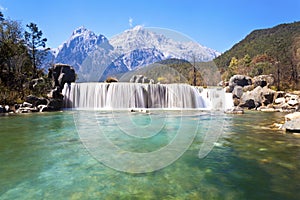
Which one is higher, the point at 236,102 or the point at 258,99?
the point at 258,99

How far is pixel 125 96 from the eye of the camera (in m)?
19.2

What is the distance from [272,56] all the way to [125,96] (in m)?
44.5

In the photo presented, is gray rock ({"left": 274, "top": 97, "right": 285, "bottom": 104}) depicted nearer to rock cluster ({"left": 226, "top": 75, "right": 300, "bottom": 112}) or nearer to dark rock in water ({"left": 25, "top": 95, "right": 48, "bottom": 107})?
rock cluster ({"left": 226, "top": 75, "right": 300, "bottom": 112})

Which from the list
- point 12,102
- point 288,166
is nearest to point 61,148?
point 288,166

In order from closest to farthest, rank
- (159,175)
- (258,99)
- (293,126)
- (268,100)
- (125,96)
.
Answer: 1. (159,175)
2. (293,126)
3. (125,96)
4. (268,100)
5. (258,99)

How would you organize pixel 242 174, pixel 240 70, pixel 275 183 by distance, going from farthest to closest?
pixel 240 70
pixel 242 174
pixel 275 183

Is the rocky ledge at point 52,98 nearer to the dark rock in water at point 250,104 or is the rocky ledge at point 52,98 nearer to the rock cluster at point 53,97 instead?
the rock cluster at point 53,97

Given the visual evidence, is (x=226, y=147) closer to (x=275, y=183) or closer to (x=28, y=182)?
(x=275, y=183)

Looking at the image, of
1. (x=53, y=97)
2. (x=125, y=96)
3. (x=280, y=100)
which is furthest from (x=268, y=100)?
(x=53, y=97)

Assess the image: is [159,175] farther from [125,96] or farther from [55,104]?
[55,104]

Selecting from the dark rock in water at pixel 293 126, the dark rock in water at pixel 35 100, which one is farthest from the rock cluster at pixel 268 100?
the dark rock in water at pixel 35 100

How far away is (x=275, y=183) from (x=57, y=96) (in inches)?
723

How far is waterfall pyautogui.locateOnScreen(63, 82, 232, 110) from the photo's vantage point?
62.5 ft

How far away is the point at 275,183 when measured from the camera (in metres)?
3.19
